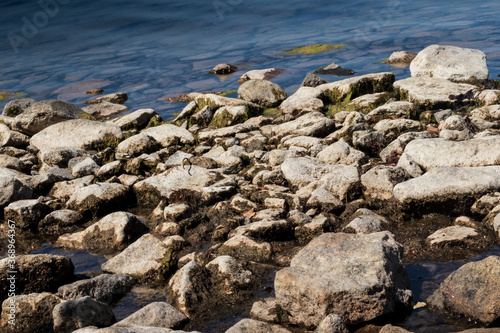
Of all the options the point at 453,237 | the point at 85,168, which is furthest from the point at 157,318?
the point at 85,168

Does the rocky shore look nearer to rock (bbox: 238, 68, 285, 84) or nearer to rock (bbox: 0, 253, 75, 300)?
rock (bbox: 0, 253, 75, 300)

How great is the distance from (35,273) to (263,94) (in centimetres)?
1076

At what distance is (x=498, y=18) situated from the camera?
32.5 m

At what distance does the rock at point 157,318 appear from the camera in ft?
19.6

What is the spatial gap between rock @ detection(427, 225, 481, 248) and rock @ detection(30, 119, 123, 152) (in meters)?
9.52

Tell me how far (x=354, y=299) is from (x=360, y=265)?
48 cm

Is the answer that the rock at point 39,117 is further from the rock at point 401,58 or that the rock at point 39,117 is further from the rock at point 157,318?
the rock at point 401,58

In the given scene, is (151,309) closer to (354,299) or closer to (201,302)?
(201,302)

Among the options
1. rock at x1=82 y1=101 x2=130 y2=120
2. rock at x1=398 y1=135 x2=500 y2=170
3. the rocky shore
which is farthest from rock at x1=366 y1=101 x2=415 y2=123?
rock at x1=82 y1=101 x2=130 y2=120

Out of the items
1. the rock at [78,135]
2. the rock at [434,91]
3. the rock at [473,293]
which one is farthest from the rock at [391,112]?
the rock at [473,293]

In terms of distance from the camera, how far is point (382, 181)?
9.07 metres

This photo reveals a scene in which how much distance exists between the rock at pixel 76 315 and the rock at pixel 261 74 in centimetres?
1682

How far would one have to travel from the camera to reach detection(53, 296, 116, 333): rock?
6172 mm

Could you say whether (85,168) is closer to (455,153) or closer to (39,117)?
(39,117)
